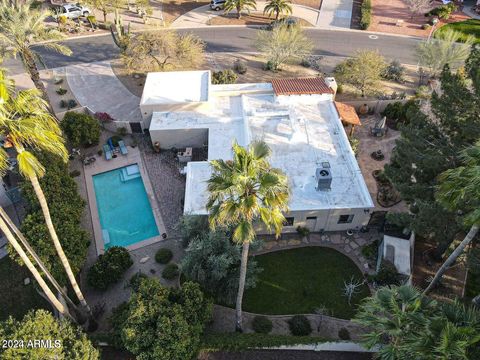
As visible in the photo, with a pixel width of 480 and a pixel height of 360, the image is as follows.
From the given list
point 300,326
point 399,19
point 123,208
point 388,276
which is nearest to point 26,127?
point 123,208

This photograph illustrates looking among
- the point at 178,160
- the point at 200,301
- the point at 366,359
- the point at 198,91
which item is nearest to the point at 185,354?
the point at 200,301

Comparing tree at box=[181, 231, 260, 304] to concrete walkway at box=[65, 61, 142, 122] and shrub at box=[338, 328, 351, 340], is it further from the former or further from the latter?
concrete walkway at box=[65, 61, 142, 122]

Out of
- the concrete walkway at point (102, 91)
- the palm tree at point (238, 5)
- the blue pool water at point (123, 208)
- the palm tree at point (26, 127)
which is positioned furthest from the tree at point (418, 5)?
the palm tree at point (26, 127)

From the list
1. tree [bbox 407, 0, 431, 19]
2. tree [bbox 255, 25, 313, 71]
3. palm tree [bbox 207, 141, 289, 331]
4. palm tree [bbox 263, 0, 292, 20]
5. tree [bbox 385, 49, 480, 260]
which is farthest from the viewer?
tree [bbox 407, 0, 431, 19]

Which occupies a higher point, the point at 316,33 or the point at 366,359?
the point at 316,33

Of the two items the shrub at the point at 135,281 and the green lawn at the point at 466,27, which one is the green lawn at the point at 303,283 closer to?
the shrub at the point at 135,281

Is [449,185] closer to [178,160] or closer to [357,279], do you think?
[357,279]

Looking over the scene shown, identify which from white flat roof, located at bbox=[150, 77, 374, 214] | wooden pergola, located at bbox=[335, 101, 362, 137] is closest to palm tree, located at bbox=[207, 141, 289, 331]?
white flat roof, located at bbox=[150, 77, 374, 214]

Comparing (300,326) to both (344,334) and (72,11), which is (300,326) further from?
(72,11)
